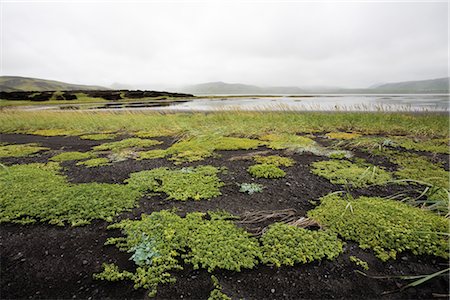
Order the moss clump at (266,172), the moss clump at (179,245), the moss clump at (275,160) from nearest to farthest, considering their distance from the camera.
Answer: the moss clump at (179,245) < the moss clump at (266,172) < the moss clump at (275,160)

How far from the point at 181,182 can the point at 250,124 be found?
1052cm

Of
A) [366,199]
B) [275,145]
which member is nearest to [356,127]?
[275,145]

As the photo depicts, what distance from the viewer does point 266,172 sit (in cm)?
760

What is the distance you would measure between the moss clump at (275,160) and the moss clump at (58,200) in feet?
15.8

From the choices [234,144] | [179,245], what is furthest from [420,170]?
[179,245]

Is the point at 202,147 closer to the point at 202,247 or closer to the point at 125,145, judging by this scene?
the point at 125,145

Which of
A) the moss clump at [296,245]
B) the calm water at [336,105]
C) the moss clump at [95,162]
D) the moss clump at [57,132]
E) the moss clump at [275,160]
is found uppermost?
the calm water at [336,105]

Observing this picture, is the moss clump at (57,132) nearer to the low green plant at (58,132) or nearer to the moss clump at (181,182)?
the low green plant at (58,132)

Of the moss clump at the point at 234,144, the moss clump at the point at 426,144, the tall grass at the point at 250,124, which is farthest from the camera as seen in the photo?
the tall grass at the point at 250,124

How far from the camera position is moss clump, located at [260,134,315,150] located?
10.9m

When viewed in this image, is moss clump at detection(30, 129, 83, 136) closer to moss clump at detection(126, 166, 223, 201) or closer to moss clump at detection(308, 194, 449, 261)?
moss clump at detection(126, 166, 223, 201)

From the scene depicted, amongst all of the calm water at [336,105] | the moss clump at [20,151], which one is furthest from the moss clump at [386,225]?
the calm water at [336,105]

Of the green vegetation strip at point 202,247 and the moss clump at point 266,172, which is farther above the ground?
the moss clump at point 266,172

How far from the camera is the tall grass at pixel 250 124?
47.3 ft
